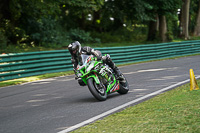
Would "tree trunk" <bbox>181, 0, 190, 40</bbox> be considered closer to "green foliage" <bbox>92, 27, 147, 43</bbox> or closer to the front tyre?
"green foliage" <bbox>92, 27, 147, 43</bbox>

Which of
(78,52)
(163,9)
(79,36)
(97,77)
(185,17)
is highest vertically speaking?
(163,9)

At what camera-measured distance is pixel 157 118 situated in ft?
18.2

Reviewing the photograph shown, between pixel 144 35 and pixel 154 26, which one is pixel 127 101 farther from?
pixel 144 35

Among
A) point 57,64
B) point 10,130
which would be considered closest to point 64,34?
point 57,64

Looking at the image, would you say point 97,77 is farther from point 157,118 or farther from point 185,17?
point 185,17

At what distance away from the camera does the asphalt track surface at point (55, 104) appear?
618 cm

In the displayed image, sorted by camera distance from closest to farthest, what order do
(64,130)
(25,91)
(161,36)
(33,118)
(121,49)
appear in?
(64,130) < (33,118) < (25,91) < (121,49) < (161,36)

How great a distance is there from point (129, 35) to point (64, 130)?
35.5 m

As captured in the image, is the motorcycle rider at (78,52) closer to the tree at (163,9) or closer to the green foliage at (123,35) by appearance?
the tree at (163,9)

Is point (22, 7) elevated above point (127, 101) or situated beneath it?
elevated above

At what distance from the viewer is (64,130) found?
5.56 m

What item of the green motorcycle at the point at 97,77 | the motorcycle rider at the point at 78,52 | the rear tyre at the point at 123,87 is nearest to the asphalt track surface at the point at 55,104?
the rear tyre at the point at 123,87

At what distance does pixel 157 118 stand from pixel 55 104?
3.37 m

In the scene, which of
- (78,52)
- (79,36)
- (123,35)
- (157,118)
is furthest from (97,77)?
(123,35)
